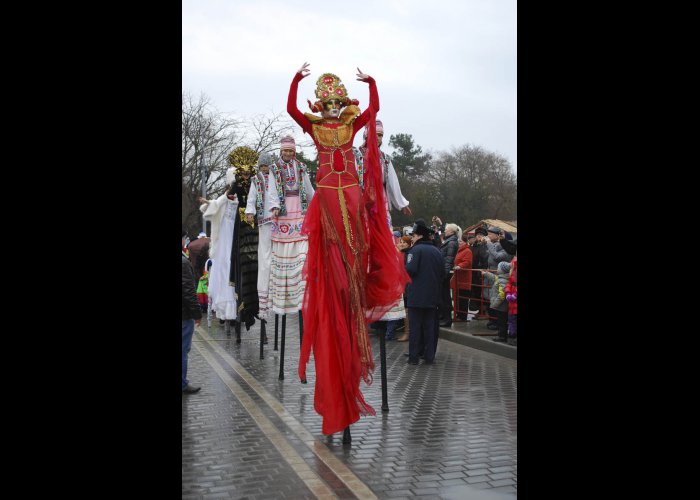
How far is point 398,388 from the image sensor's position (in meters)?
8.88

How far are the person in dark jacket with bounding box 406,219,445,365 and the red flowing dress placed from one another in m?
4.15

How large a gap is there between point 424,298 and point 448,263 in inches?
136

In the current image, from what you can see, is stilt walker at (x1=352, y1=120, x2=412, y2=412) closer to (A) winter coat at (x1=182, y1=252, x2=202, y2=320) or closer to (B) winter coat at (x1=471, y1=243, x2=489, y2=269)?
(A) winter coat at (x1=182, y1=252, x2=202, y2=320)

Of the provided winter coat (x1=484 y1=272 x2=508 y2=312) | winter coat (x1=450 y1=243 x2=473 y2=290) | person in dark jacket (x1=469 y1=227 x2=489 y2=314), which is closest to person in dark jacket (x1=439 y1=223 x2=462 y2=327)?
winter coat (x1=450 y1=243 x2=473 y2=290)

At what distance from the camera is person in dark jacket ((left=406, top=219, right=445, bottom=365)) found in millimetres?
10875

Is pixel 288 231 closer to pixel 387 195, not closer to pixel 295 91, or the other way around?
pixel 387 195

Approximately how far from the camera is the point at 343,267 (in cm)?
649

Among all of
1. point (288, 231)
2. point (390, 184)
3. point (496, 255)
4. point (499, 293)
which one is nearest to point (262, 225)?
point (288, 231)

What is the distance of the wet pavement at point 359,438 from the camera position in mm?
5098

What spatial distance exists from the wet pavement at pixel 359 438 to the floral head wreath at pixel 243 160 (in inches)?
119
